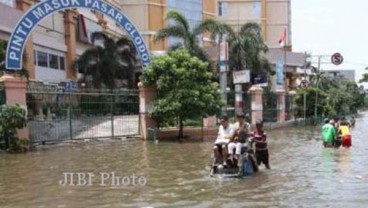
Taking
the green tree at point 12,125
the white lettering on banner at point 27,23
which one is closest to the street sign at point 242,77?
the white lettering on banner at point 27,23

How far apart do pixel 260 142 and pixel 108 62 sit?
30.6m

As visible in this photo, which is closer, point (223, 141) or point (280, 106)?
point (223, 141)

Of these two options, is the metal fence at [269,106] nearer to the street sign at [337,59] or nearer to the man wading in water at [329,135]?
the man wading in water at [329,135]

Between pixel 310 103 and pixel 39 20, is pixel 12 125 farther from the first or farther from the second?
pixel 310 103

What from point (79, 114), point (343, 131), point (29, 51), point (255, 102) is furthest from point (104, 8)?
point (343, 131)

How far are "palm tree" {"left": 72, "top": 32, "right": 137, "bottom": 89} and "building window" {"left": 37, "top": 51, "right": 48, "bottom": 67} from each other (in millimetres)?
3528

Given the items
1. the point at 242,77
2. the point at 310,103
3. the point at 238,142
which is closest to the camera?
the point at 238,142

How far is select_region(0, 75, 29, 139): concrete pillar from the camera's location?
21078mm

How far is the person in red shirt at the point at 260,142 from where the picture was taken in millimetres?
14047

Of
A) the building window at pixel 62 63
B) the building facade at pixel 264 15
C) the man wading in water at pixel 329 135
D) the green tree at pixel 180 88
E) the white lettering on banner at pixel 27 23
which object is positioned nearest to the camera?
the man wading in water at pixel 329 135

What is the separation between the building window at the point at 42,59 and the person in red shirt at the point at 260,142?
89.9 feet

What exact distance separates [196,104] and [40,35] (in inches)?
689

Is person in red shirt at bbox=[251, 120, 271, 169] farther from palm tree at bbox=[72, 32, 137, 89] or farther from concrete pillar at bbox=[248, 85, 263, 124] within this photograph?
palm tree at bbox=[72, 32, 137, 89]

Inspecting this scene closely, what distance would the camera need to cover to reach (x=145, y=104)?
2653cm
